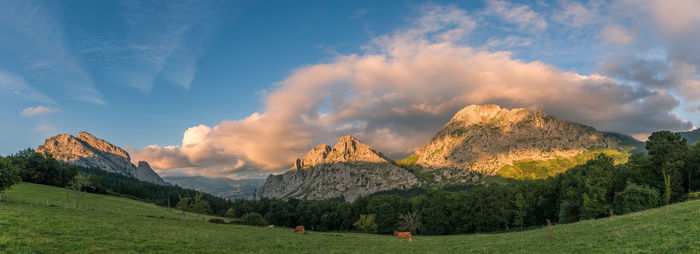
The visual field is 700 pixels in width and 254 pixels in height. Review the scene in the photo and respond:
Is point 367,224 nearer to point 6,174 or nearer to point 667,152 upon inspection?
point 667,152

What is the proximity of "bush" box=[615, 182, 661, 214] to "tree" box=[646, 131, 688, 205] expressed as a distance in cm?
794

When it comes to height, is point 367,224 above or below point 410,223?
below

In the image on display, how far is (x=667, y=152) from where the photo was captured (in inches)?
2815

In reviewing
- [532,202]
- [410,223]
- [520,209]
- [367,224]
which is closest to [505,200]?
[520,209]

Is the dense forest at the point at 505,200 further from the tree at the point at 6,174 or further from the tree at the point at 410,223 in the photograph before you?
the tree at the point at 6,174

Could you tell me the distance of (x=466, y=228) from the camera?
10462 cm

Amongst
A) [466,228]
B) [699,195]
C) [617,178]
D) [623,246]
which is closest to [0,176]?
[623,246]

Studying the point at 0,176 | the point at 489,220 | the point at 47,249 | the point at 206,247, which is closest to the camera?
the point at 47,249

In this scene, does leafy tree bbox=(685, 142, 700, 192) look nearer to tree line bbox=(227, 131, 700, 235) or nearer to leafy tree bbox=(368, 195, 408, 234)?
tree line bbox=(227, 131, 700, 235)

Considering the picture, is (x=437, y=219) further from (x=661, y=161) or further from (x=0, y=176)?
(x=0, y=176)

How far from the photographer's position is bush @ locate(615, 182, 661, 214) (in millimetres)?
62062

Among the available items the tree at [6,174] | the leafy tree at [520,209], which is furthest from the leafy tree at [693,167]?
the tree at [6,174]

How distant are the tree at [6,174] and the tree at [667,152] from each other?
13186cm

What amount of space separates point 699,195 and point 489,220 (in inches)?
2182
